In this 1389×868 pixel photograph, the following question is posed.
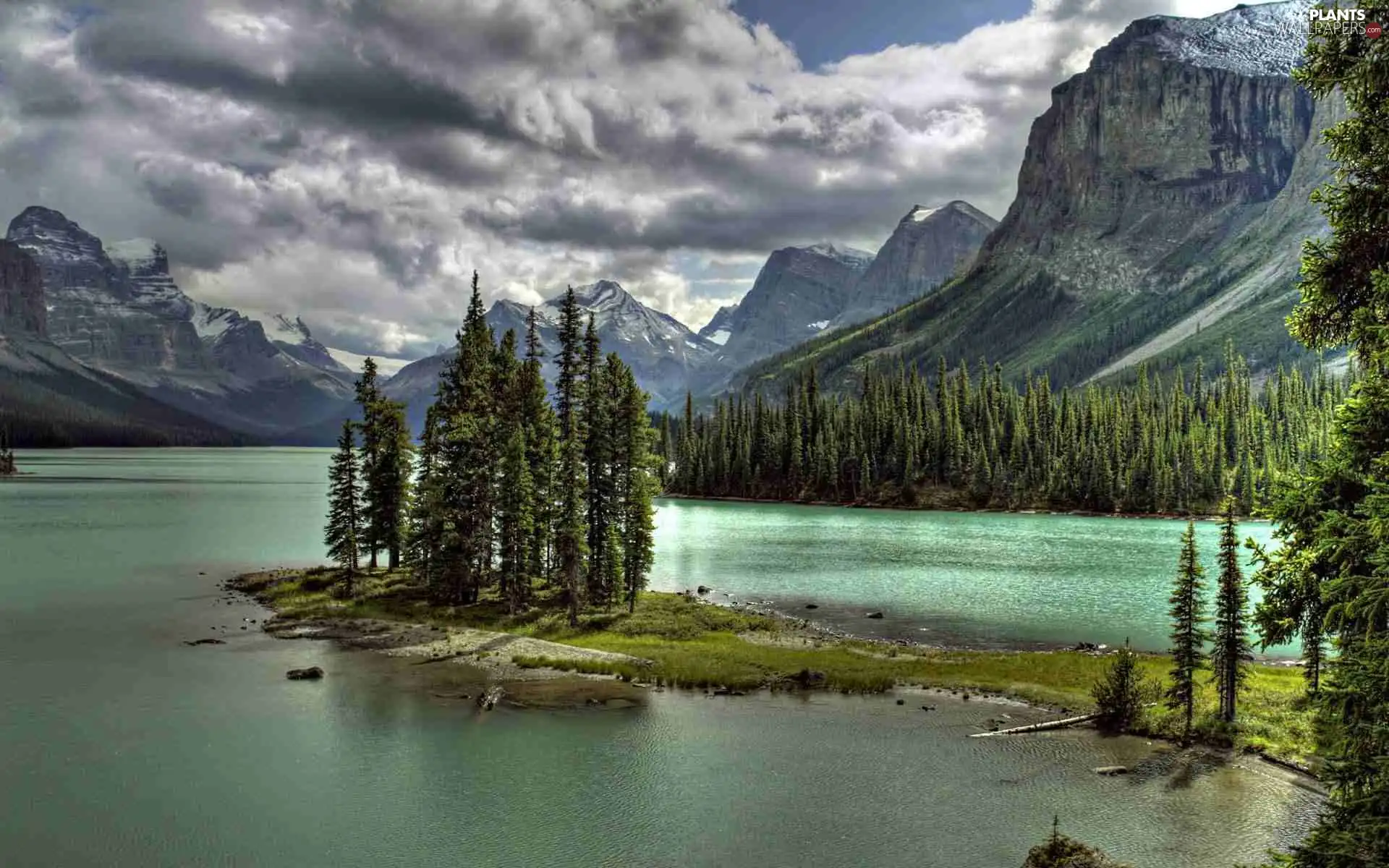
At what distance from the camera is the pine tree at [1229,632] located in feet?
114

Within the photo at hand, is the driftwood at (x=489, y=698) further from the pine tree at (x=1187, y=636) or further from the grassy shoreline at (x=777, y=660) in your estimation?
the pine tree at (x=1187, y=636)

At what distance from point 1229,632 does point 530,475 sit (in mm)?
44858

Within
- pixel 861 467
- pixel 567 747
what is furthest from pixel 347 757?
pixel 861 467

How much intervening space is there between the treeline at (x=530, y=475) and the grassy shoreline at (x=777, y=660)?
2.94 meters

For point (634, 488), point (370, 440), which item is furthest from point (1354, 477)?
point (370, 440)

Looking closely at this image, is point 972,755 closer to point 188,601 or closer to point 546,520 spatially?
point 546,520

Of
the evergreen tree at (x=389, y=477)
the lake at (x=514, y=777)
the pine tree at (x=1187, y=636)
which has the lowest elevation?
the lake at (x=514, y=777)

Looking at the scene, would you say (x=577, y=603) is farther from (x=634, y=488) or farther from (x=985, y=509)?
(x=985, y=509)

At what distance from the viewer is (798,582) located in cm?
8519

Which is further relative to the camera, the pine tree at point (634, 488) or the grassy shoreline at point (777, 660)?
the pine tree at point (634, 488)

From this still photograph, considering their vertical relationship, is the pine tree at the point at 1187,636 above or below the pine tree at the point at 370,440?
below

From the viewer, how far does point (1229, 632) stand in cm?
3544

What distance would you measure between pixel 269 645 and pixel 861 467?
156176 mm

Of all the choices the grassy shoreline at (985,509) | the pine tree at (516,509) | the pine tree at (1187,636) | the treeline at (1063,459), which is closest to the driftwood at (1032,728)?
the pine tree at (1187,636)
